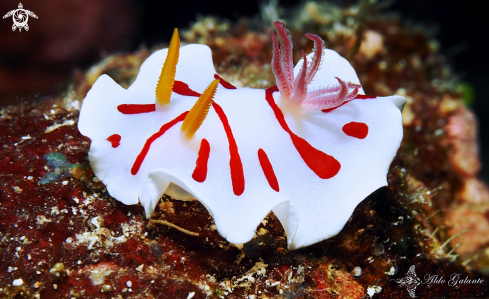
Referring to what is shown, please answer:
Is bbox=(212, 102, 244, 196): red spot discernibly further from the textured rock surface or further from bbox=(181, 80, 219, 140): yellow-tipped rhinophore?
the textured rock surface

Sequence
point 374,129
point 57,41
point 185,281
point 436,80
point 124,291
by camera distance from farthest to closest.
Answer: point 436,80, point 57,41, point 374,129, point 185,281, point 124,291

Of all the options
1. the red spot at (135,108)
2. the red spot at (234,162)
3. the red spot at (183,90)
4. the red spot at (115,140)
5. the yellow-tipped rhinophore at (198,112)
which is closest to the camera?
the yellow-tipped rhinophore at (198,112)

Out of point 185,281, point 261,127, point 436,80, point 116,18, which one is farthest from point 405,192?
point 116,18

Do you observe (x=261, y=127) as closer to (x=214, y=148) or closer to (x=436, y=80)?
(x=214, y=148)

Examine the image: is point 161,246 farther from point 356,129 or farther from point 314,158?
point 356,129

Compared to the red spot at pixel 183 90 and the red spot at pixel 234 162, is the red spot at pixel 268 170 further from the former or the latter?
the red spot at pixel 183 90

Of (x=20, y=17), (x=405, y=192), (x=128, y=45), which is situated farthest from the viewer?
(x=128, y=45)

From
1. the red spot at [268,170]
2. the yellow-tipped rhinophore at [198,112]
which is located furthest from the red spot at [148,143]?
the red spot at [268,170]
